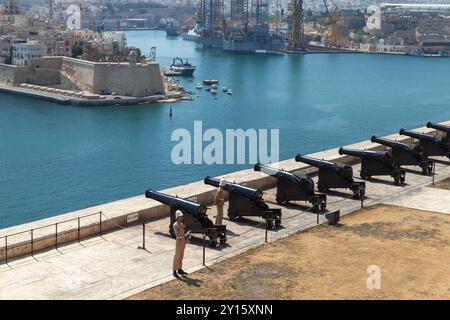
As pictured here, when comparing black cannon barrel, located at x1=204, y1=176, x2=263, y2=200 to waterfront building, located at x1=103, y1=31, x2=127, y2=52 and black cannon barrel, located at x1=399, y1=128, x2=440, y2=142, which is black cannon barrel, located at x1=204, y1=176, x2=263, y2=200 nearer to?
black cannon barrel, located at x1=399, y1=128, x2=440, y2=142

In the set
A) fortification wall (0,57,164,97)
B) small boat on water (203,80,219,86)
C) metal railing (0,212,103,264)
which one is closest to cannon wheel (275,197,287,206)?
metal railing (0,212,103,264)

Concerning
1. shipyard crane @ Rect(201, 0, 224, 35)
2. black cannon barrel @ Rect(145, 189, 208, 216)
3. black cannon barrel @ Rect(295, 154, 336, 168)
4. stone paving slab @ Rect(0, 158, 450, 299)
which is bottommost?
stone paving slab @ Rect(0, 158, 450, 299)

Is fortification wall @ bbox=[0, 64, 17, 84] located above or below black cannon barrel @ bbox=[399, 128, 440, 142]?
below

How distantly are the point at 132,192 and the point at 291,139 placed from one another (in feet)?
52.1

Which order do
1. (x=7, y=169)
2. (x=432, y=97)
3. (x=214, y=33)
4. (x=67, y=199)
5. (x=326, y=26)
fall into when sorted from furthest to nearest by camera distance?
(x=326, y=26) < (x=214, y=33) < (x=432, y=97) < (x=7, y=169) < (x=67, y=199)

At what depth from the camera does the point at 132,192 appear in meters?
27.5

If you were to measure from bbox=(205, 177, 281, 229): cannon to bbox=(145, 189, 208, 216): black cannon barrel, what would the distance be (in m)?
1.05

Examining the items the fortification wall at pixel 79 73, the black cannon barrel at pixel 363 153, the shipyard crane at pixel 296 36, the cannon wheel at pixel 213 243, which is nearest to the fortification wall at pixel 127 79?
the fortification wall at pixel 79 73

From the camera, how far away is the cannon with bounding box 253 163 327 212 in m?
11.5

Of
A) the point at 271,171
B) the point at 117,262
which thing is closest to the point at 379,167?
the point at 271,171

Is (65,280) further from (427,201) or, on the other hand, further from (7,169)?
(7,169)

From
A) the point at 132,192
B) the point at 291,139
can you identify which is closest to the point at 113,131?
the point at 291,139

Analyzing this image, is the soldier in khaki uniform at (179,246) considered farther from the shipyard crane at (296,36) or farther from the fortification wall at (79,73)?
the shipyard crane at (296,36)
